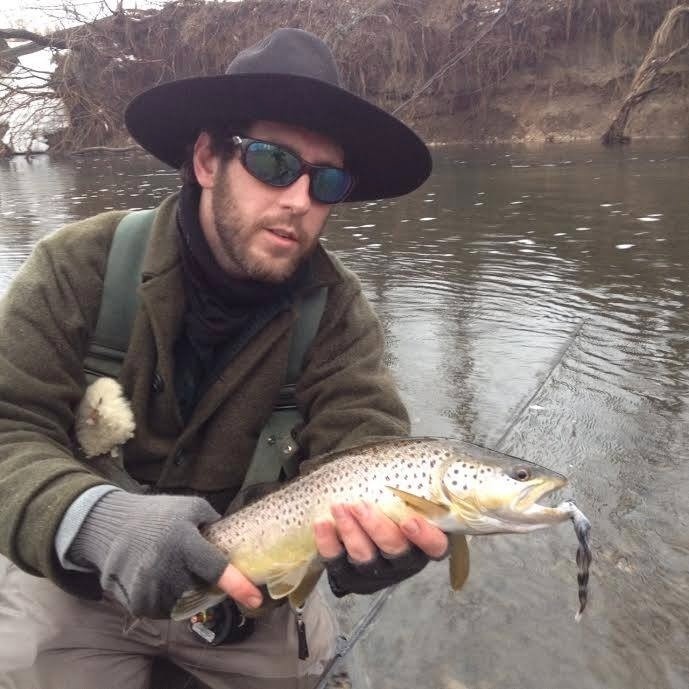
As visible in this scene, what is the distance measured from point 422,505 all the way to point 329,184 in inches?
44.1

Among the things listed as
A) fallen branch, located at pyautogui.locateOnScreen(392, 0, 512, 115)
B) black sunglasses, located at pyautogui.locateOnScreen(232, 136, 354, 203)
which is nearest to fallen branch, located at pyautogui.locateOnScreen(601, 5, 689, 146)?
fallen branch, located at pyautogui.locateOnScreen(392, 0, 512, 115)

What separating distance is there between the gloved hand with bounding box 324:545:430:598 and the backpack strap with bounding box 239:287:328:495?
439 millimetres

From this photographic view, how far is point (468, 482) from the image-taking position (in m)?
1.95

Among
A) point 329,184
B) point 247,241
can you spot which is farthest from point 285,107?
point 247,241

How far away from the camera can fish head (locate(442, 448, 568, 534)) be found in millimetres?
1908

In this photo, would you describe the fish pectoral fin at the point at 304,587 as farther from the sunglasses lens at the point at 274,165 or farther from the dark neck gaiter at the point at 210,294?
the sunglasses lens at the point at 274,165

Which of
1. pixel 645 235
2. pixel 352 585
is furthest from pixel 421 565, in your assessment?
pixel 645 235

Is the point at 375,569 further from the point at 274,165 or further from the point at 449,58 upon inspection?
the point at 449,58

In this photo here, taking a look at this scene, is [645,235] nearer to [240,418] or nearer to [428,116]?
[240,418]

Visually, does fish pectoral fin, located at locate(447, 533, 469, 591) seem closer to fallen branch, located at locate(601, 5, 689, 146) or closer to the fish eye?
the fish eye

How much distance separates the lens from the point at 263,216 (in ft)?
7.55

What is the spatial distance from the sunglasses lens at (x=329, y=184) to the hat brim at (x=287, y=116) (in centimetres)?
12

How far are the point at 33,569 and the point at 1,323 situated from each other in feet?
2.48

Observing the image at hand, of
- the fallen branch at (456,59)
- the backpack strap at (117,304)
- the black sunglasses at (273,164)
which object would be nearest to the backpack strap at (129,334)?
the backpack strap at (117,304)
